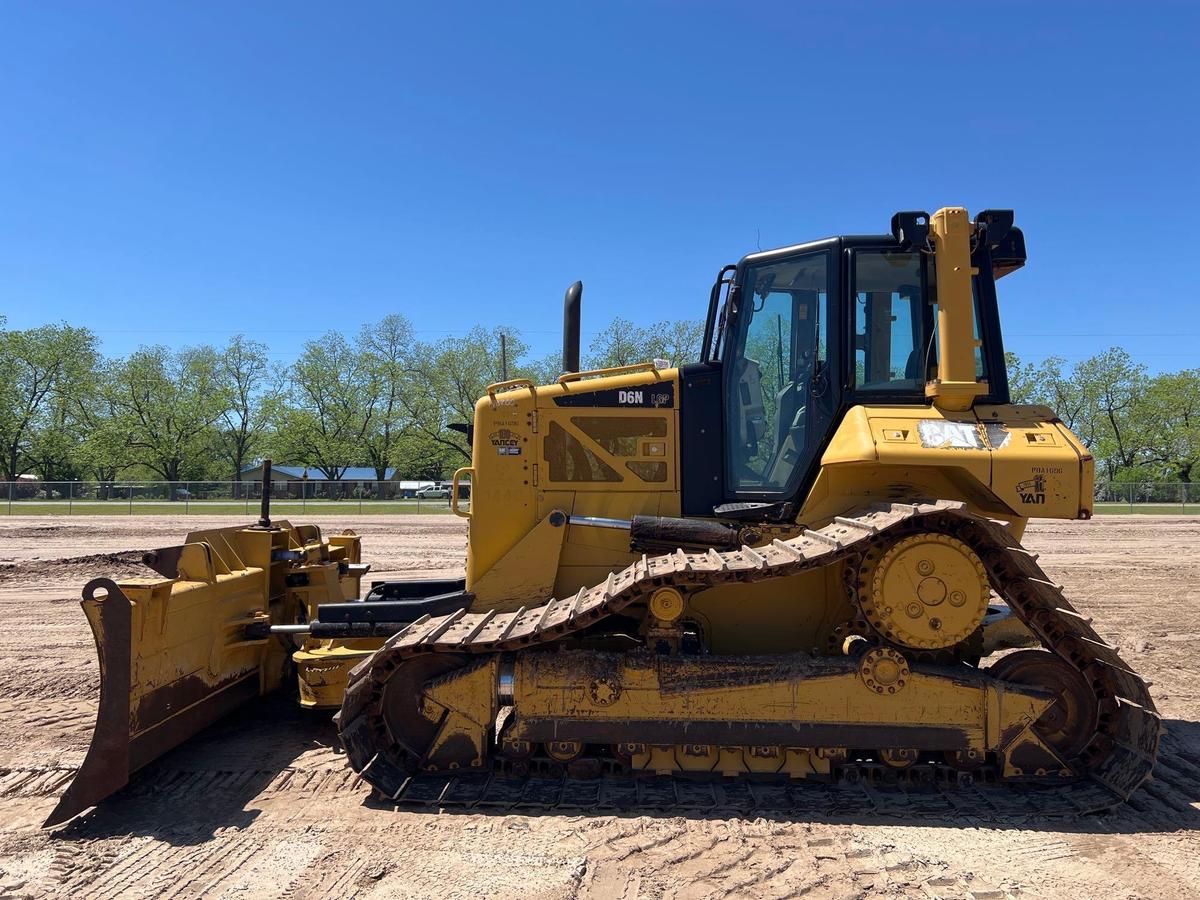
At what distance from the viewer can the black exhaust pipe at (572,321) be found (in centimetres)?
521

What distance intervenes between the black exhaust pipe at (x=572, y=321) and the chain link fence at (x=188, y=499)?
24.4 metres

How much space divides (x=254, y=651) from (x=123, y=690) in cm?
148

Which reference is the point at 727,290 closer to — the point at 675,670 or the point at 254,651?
the point at 675,670

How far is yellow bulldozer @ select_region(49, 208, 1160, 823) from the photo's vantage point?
14.0 feet

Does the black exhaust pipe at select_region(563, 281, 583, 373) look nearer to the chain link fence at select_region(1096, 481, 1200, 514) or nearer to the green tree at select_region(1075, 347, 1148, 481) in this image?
the chain link fence at select_region(1096, 481, 1200, 514)

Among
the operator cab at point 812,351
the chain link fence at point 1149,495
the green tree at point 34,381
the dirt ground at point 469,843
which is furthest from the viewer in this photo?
the green tree at point 34,381

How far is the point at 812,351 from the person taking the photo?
4.97 m

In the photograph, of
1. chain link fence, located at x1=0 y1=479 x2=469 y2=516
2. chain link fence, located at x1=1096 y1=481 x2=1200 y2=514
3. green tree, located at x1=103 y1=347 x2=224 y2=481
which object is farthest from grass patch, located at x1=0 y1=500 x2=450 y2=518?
chain link fence, located at x1=1096 y1=481 x2=1200 y2=514

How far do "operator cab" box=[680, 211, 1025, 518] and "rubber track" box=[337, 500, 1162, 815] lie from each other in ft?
2.15

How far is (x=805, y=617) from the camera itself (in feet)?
15.9

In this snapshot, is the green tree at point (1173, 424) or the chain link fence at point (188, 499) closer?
the chain link fence at point (188, 499)

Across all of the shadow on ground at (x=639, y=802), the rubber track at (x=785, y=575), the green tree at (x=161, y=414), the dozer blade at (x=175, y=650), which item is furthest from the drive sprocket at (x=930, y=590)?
the green tree at (x=161, y=414)

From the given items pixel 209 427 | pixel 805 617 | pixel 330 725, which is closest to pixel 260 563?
pixel 330 725

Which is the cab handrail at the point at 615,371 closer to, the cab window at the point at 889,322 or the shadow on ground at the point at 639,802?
the cab window at the point at 889,322
